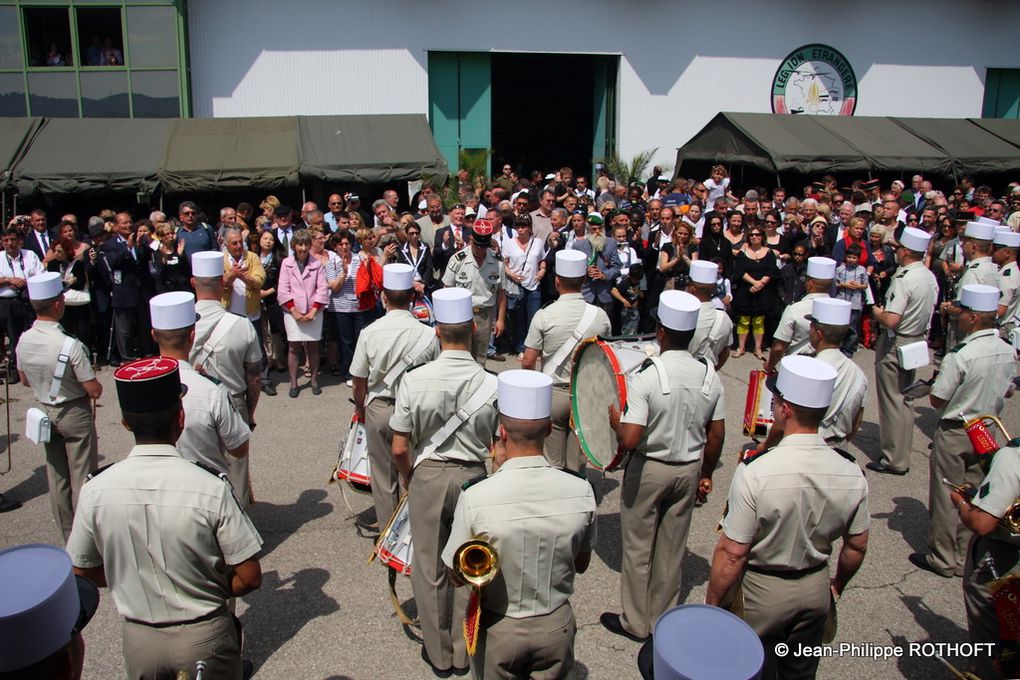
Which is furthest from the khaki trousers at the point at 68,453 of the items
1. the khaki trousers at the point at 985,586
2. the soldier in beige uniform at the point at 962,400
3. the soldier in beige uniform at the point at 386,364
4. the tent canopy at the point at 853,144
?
the tent canopy at the point at 853,144

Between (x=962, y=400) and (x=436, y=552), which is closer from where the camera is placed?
(x=436, y=552)

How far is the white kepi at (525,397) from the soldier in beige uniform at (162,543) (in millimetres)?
1195

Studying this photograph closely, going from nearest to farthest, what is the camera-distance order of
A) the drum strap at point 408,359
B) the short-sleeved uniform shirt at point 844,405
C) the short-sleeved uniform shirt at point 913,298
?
the short-sleeved uniform shirt at point 844,405
the drum strap at point 408,359
the short-sleeved uniform shirt at point 913,298

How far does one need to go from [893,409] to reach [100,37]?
54.9 ft

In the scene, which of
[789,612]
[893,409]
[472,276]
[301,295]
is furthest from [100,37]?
[789,612]

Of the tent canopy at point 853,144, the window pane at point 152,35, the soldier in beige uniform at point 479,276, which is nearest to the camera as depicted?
the soldier in beige uniform at point 479,276

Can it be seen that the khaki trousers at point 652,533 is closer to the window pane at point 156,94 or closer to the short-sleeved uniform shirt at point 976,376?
the short-sleeved uniform shirt at point 976,376

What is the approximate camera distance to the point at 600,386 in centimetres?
559

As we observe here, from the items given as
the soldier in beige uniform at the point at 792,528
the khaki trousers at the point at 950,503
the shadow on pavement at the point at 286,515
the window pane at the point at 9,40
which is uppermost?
the window pane at the point at 9,40

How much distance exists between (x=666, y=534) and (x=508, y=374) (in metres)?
2.04

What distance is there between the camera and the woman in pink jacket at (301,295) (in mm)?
9867

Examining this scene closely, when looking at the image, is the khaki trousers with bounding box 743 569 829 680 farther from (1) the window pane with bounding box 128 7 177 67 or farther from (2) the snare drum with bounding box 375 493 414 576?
(1) the window pane with bounding box 128 7 177 67

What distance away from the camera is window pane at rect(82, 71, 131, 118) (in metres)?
16.5

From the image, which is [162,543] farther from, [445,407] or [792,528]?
[792,528]
